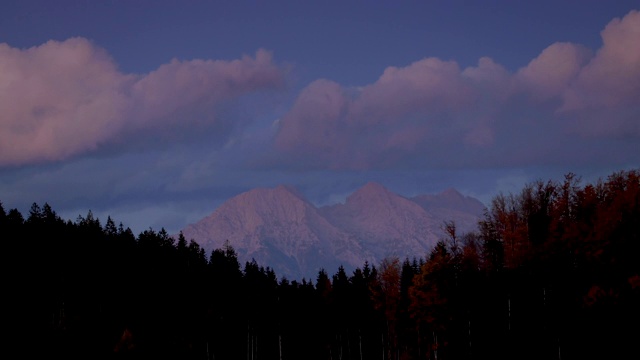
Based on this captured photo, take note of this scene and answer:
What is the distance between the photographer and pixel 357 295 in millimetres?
99812

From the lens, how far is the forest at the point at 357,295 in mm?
52250

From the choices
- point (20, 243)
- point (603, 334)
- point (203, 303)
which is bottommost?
point (603, 334)

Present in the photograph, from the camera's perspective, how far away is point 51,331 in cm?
→ 7175

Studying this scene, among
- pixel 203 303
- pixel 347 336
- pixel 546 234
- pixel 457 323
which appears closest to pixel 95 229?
pixel 203 303

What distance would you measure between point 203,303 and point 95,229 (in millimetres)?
17545

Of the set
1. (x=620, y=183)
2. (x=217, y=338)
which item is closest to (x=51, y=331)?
(x=217, y=338)

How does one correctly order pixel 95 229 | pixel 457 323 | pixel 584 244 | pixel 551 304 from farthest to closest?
pixel 95 229 → pixel 457 323 → pixel 551 304 → pixel 584 244

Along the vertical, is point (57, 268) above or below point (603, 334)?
above

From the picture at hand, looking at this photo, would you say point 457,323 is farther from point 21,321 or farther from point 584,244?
point 21,321

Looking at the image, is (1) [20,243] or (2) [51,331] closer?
(2) [51,331]

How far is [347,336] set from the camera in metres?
106

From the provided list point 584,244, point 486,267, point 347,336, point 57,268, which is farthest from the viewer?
point 347,336

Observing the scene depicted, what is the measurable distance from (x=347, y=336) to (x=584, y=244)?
5976cm

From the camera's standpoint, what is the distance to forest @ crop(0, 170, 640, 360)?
52.2 metres
